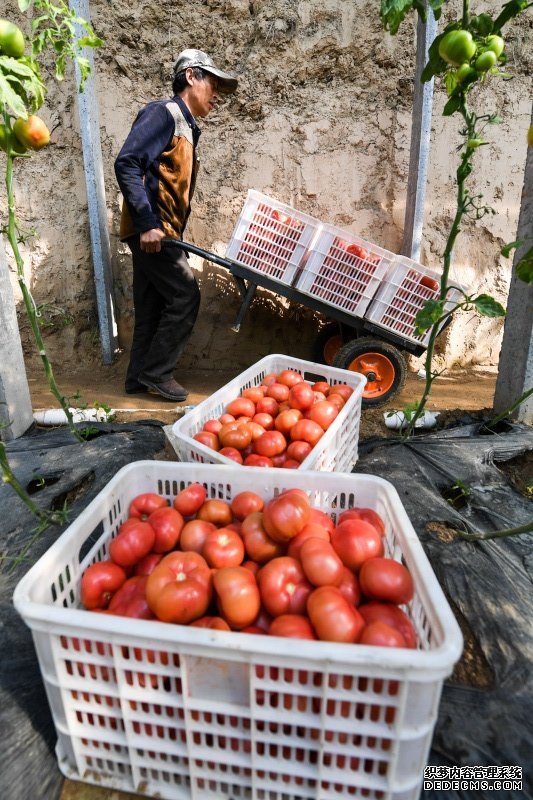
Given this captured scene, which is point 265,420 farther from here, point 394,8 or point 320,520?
point 394,8

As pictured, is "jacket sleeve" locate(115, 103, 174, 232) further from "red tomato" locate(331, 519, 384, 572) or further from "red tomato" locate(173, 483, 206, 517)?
"red tomato" locate(331, 519, 384, 572)

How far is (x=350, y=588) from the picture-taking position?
1155 millimetres

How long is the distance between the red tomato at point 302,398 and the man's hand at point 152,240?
1.77m

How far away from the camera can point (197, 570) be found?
1.17 m

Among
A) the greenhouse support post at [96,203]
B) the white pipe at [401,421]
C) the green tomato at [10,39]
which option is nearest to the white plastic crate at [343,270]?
the white pipe at [401,421]

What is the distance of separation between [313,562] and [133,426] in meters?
2.01

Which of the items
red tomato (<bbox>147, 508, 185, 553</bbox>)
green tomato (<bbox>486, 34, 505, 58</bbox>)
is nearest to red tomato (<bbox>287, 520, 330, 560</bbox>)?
red tomato (<bbox>147, 508, 185, 553</bbox>)

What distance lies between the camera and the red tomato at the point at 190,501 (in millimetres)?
1447

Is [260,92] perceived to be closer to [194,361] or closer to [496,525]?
[194,361]

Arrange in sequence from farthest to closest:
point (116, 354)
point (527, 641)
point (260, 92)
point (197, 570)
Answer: point (116, 354) < point (260, 92) < point (527, 641) < point (197, 570)

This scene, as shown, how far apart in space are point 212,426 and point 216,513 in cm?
74

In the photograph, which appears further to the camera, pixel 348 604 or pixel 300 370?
pixel 300 370

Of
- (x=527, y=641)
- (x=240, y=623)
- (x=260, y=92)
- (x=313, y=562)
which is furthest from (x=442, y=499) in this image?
(x=260, y=92)

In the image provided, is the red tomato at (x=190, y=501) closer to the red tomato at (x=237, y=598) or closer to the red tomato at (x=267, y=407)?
the red tomato at (x=237, y=598)
